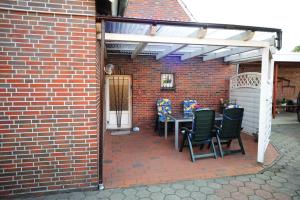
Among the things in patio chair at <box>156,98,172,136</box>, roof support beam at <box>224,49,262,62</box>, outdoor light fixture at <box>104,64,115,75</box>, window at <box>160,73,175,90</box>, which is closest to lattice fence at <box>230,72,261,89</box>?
roof support beam at <box>224,49,262,62</box>

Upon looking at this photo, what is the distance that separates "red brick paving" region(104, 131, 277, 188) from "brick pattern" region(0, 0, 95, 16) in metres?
2.81

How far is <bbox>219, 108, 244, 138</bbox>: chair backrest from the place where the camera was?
468cm

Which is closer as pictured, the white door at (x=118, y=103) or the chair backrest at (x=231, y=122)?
the chair backrest at (x=231, y=122)

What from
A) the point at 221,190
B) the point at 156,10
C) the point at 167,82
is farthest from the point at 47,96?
the point at 156,10

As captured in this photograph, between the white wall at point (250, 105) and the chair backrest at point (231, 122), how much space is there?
1.72 m

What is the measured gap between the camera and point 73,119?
10.2 feet

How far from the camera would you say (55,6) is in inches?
113

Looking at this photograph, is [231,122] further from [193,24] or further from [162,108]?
[162,108]

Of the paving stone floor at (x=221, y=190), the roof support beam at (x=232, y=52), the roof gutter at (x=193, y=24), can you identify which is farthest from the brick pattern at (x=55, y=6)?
the roof support beam at (x=232, y=52)

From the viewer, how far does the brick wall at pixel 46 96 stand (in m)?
2.85

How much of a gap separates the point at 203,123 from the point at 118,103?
3898 millimetres

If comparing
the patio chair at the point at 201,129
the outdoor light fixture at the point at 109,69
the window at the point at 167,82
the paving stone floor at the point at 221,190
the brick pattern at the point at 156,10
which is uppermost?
the brick pattern at the point at 156,10

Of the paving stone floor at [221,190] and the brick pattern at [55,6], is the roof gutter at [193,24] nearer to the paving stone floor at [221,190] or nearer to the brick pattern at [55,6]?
the brick pattern at [55,6]

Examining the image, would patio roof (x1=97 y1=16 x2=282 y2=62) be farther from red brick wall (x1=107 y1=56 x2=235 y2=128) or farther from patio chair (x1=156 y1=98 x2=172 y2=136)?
patio chair (x1=156 y1=98 x2=172 y2=136)
